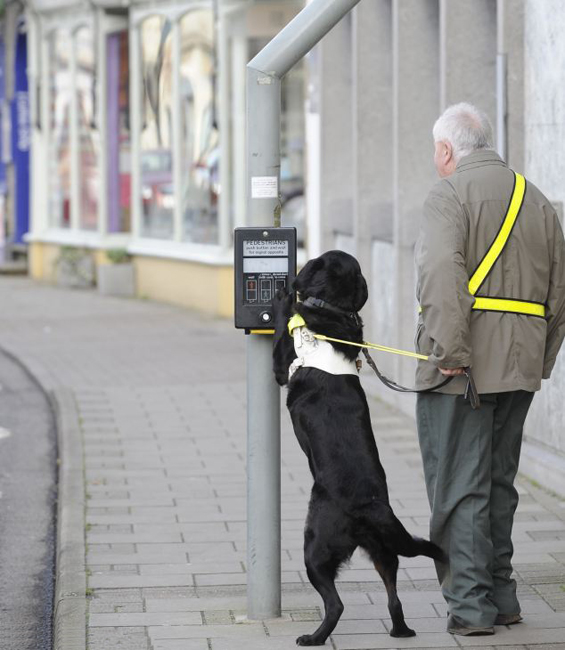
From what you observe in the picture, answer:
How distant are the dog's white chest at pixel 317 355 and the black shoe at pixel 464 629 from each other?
3.17 ft

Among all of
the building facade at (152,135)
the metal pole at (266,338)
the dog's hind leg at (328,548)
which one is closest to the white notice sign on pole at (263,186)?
the metal pole at (266,338)

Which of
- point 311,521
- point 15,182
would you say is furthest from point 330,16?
point 15,182

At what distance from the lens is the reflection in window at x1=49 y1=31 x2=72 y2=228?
70.1 feet

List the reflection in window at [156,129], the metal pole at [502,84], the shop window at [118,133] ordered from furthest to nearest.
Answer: the shop window at [118,133]
the reflection in window at [156,129]
the metal pole at [502,84]

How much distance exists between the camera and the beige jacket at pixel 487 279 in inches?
185

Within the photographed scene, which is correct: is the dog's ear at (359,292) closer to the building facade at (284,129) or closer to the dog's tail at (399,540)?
the dog's tail at (399,540)

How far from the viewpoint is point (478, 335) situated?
4.82 metres

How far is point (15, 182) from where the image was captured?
80.2ft

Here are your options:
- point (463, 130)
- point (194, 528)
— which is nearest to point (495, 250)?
point (463, 130)

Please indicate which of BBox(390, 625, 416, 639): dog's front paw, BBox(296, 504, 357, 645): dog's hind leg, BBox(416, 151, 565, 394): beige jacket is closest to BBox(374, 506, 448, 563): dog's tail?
BBox(296, 504, 357, 645): dog's hind leg

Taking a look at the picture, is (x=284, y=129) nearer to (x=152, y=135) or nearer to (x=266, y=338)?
(x=152, y=135)

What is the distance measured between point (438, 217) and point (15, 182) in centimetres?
2045

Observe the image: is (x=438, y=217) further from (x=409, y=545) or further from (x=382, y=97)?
(x=382, y=97)

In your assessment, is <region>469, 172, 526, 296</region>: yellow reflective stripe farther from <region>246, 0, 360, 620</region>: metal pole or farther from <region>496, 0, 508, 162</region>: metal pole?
<region>496, 0, 508, 162</region>: metal pole
